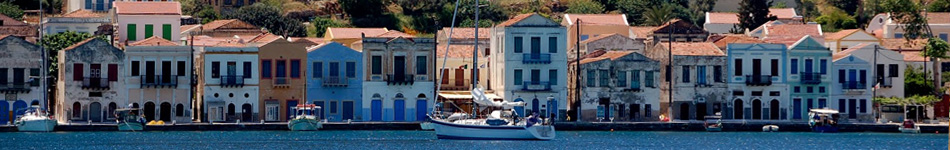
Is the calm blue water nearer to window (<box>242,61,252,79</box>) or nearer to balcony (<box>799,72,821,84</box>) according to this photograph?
window (<box>242,61,252,79</box>)

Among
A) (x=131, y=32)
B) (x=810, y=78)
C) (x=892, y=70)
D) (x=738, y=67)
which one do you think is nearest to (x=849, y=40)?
(x=892, y=70)

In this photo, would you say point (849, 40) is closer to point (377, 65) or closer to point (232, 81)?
point (377, 65)

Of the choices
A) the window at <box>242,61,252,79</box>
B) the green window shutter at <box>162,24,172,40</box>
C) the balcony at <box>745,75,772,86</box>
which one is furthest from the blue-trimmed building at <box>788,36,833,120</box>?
the green window shutter at <box>162,24,172,40</box>

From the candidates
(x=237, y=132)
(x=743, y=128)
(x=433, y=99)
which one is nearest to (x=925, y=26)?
(x=743, y=128)

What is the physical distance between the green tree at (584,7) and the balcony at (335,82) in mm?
33319

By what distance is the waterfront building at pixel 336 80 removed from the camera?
3036 inches

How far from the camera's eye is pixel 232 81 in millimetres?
76500

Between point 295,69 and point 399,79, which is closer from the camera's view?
point 295,69

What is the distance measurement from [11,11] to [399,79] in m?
30.1

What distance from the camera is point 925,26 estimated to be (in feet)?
317

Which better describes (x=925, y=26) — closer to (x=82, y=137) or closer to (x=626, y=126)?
(x=626, y=126)

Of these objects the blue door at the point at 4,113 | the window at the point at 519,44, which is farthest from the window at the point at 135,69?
the window at the point at 519,44

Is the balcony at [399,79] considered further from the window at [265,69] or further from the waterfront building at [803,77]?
the waterfront building at [803,77]

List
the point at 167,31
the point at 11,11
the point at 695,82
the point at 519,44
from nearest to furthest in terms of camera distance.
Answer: the point at 519,44
the point at 695,82
the point at 167,31
the point at 11,11
